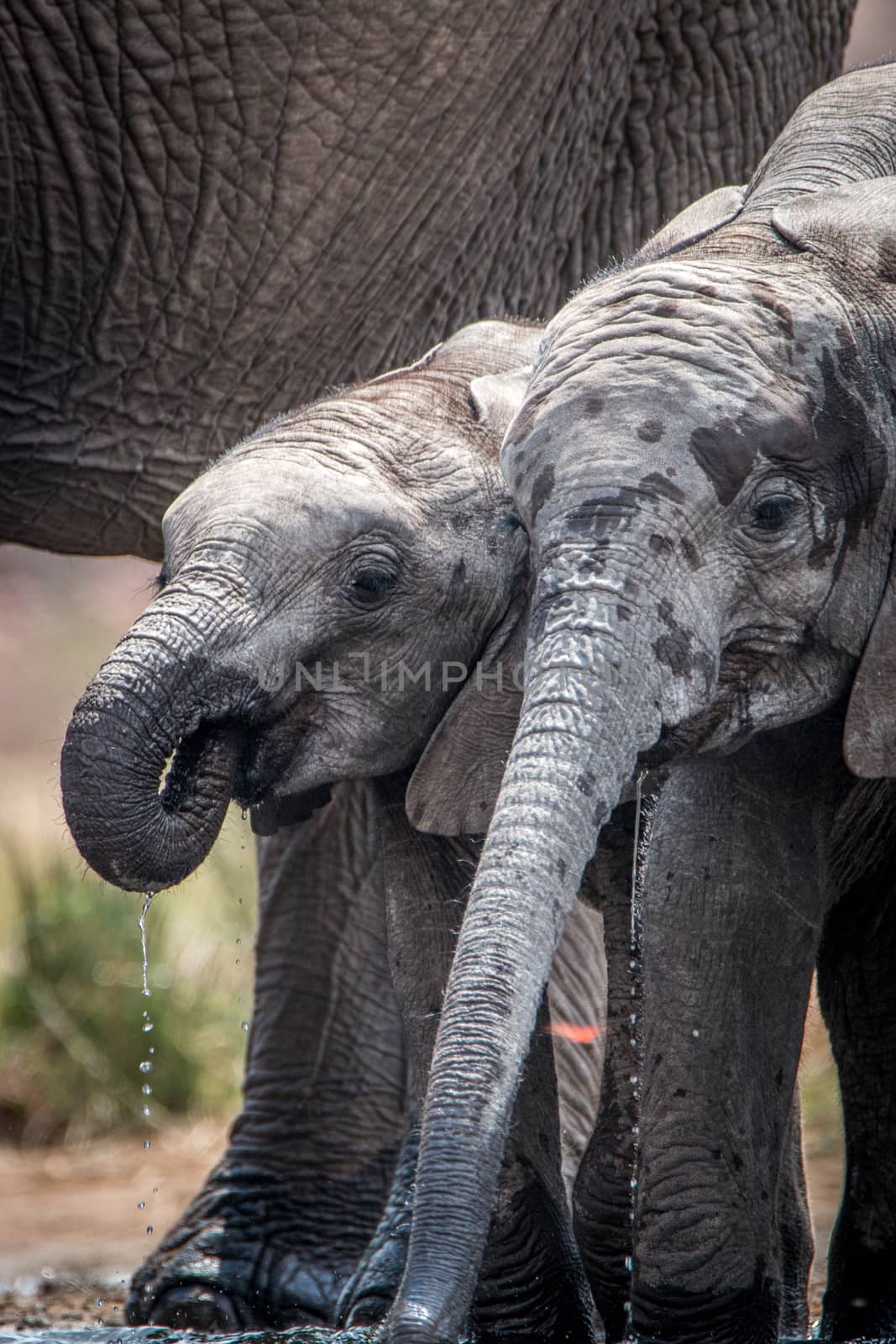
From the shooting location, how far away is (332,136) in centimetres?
404

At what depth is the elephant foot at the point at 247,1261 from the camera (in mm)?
4129

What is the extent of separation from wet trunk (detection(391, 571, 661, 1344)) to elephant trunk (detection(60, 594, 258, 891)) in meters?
0.57

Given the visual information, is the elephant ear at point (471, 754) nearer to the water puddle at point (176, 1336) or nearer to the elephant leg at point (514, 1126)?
the elephant leg at point (514, 1126)

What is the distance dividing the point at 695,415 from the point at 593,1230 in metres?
1.15

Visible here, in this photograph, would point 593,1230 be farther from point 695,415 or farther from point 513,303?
point 513,303

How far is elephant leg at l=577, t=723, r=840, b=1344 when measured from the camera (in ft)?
9.49

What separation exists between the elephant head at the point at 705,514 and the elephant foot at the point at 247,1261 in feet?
6.02

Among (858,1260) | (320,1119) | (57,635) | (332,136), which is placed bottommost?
(57,635)

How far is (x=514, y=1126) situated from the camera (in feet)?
10.4

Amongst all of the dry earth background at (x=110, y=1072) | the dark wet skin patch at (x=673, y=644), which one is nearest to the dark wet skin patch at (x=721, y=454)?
the dark wet skin patch at (x=673, y=644)

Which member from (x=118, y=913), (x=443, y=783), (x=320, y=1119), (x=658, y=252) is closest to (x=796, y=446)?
(x=658, y=252)

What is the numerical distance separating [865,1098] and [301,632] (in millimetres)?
1018

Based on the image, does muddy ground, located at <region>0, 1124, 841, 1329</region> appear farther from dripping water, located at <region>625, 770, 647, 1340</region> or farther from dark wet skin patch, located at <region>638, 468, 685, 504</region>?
dark wet skin patch, located at <region>638, 468, 685, 504</region>

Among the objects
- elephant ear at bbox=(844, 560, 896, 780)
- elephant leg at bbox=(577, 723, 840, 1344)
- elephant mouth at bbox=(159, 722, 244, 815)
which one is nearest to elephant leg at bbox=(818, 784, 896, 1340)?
elephant leg at bbox=(577, 723, 840, 1344)
